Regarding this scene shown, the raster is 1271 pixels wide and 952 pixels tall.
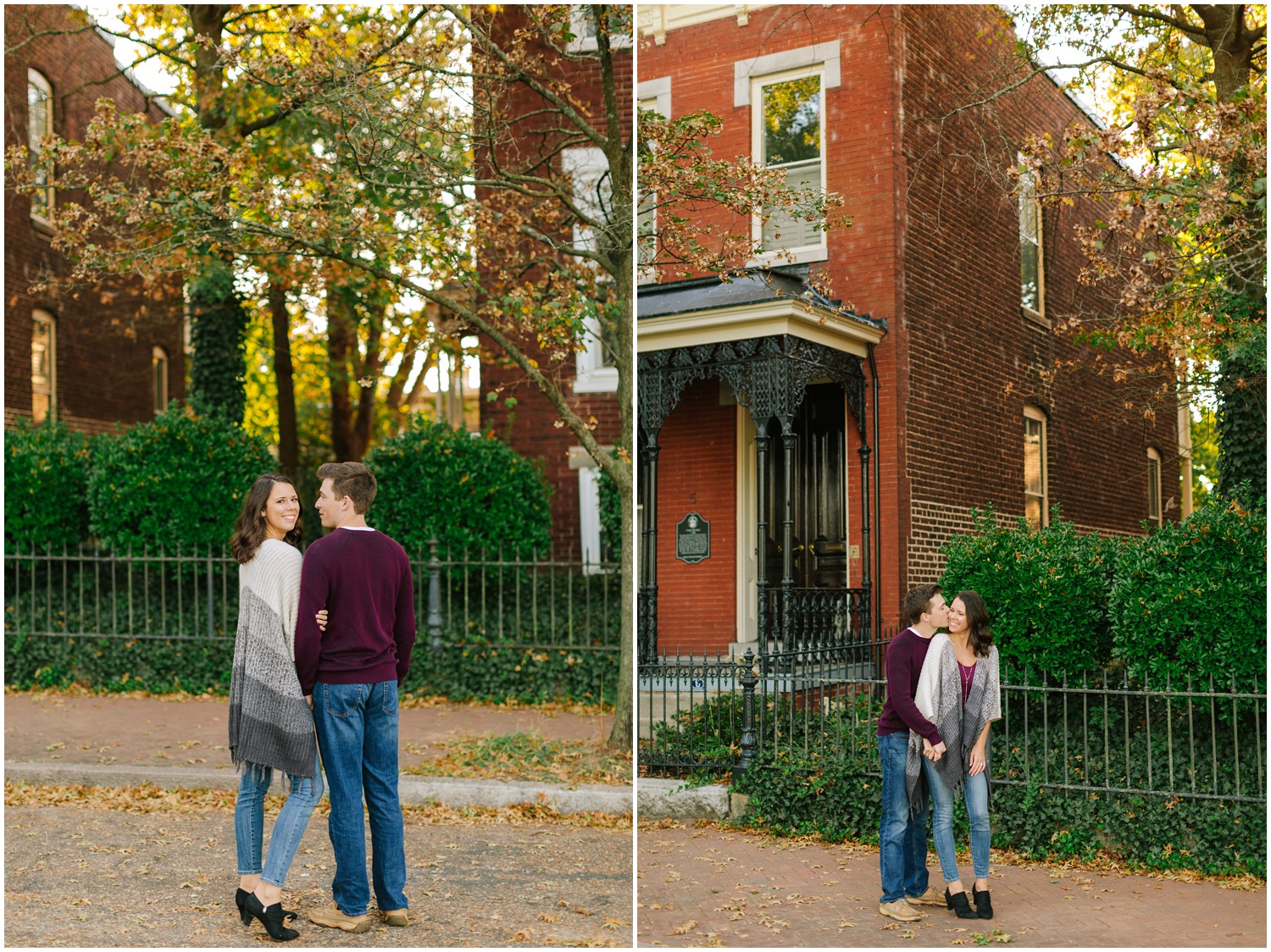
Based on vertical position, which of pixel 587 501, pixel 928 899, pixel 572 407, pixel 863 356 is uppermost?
pixel 572 407

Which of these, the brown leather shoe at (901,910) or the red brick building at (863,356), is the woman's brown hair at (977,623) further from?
the brown leather shoe at (901,910)

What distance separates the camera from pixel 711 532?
226 inches

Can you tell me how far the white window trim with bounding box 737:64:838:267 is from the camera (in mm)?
5625

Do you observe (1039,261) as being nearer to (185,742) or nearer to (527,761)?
(527,761)

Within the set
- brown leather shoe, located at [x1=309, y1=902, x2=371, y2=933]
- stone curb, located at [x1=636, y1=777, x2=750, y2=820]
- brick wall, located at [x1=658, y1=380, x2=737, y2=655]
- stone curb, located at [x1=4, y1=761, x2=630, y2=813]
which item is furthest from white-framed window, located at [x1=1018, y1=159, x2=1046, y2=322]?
brown leather shoe, located at [x1=309, y1=902, x2=371, y2=933]

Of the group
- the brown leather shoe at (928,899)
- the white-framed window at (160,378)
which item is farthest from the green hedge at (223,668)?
the white-framed window at (160,378)

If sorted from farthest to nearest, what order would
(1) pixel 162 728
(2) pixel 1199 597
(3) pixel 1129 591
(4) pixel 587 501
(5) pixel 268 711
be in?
(4) pixel 587 501 < (1) pixel 162 728 < (3) pixel 1129 591 < (2) pixel 1199 597 < (5) pixel 268 711

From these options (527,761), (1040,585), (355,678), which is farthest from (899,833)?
(527,761)

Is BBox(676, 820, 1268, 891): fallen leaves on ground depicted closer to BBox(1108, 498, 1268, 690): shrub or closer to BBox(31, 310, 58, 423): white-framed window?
BBox(1108, 498, 1268, 690): shrub

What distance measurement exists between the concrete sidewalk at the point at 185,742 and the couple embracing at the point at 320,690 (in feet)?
8.95

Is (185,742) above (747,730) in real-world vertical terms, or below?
below

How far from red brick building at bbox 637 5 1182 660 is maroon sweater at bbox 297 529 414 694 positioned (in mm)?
1319

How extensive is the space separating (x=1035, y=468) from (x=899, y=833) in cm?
263

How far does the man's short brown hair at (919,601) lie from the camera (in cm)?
527
